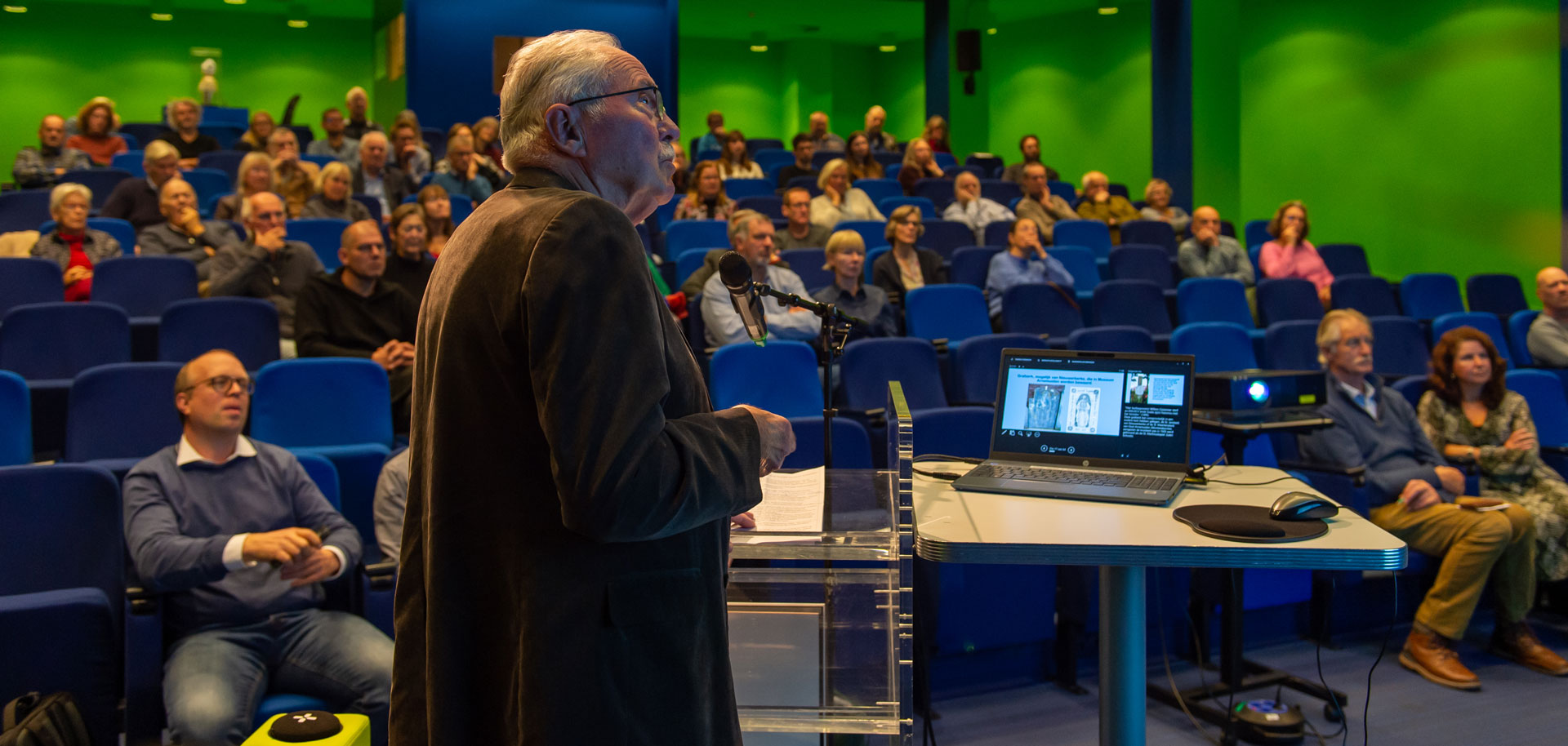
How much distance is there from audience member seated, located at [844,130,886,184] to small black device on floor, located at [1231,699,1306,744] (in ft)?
19.2

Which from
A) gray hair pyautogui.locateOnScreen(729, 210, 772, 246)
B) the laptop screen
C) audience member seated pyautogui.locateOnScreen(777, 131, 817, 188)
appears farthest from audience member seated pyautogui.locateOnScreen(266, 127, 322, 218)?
the laptop screen

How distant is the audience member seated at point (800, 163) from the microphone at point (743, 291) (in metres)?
6.48

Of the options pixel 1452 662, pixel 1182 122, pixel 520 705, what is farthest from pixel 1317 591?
pixel 1182 122

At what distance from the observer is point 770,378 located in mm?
3711

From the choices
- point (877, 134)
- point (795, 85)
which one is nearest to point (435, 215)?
point (877, 134)

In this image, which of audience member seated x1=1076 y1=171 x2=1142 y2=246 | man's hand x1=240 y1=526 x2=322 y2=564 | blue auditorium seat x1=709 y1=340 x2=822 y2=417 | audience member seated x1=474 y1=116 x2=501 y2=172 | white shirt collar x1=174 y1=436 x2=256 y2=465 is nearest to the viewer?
man's hand x1=240 y1=526 x2=322 y2=564

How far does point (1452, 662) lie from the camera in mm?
3006

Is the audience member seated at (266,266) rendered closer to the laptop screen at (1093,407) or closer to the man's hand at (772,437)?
the laptop screen at (1093,407)

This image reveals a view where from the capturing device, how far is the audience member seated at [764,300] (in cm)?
430

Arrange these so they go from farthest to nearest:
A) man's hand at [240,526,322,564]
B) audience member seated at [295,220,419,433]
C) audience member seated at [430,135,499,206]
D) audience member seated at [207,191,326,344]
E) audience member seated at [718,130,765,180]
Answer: audience member seated at [718,130,765,180], audience member seated at [430,135,499,206], audience member seated at [207,191,326,344], audience member seated at [295,220,419,433], man's hand at [240,526,322,564]

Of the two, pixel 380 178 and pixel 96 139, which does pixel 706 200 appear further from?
pixel 96 139

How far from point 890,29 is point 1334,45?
574cm

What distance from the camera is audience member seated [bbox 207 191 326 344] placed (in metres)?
4.27

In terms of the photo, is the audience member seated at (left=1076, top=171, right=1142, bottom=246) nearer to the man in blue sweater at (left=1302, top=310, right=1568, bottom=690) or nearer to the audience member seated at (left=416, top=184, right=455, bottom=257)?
the man in blue sweater at (left=1302, top=310, right=1568, bottom=690)
